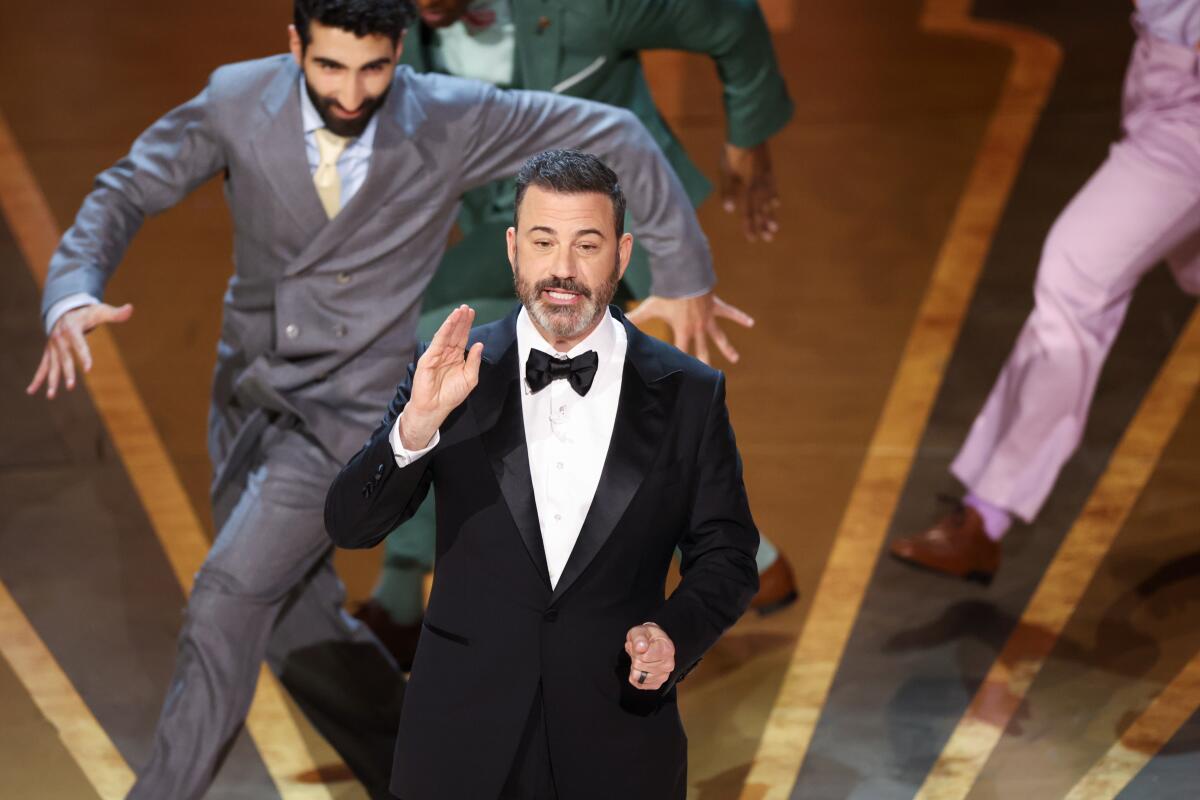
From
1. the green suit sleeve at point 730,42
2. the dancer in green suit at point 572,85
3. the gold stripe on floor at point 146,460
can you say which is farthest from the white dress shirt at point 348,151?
the gold stripe on floor at point 146,460

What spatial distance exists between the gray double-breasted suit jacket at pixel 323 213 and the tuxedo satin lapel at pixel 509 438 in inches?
43.6

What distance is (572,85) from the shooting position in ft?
17.0

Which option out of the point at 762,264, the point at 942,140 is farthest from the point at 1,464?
the point at 942,140

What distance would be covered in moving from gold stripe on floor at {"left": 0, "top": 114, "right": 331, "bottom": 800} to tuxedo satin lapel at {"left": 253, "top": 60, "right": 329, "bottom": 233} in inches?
54.7

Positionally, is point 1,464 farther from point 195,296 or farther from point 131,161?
point 131,161

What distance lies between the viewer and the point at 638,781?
10.8 feet

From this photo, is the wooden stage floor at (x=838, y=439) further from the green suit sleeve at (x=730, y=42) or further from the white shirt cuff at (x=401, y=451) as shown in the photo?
the white shirt cuff at (x=401, y=451)

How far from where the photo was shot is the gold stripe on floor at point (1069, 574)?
4.80 m

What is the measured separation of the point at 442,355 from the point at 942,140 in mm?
5435

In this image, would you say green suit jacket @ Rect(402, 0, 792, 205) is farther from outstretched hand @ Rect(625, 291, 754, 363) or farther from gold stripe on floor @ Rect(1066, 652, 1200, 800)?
gold stripe on floor @ Rect(1066, 652, 1200, 800)

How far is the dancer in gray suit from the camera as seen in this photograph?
13.7 feet

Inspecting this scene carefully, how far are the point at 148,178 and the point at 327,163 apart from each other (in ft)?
1.31

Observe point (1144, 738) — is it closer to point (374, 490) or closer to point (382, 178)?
point (382, 178)

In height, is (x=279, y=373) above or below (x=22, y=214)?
above
